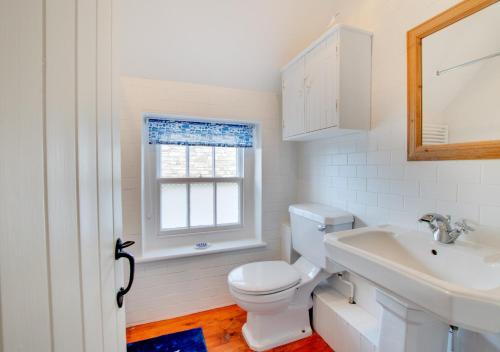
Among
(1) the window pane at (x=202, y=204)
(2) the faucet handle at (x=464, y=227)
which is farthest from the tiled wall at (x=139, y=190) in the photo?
(2) the faucet handle at (x=464, y=227)

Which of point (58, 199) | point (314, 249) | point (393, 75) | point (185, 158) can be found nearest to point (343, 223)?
point (314, 249)

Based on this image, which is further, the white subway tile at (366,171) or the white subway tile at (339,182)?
the white subway tile at (339,182)

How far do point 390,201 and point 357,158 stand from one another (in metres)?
0.36

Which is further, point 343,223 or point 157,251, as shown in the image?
point 157,251

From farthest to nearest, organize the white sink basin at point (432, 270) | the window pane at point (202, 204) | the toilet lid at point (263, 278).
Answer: the window pane at point (202, 204) < the toilet lid at point (263, 278) < the white sink basin at point (432, 270)

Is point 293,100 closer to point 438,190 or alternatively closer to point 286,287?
point 438,190

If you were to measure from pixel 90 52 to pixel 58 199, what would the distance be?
361 millimetres

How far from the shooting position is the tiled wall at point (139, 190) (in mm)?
1818

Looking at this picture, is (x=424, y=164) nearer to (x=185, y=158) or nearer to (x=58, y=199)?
(x=58, y=199)

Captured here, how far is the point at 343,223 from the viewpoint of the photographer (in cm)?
158

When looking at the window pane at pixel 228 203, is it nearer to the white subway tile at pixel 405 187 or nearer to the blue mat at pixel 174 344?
the blue mat at pixel 174 344

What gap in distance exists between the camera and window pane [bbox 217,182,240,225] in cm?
224

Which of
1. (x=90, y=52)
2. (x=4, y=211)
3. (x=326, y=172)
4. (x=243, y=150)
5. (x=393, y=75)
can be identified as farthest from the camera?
(x=243, y=150)

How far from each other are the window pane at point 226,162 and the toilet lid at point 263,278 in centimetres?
88
